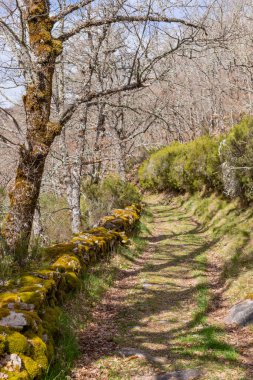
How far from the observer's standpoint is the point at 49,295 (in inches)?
214

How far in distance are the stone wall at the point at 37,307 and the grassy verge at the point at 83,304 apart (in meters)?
0.17

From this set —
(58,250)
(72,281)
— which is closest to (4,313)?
(72,281)

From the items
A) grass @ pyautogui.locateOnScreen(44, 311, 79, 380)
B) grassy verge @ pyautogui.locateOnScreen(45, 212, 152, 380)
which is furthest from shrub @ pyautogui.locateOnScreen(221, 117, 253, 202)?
grass @ pyautogui.locateOnScreen(44, 311, 79, 380)

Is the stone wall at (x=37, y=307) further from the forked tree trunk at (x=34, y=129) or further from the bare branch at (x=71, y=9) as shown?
the bare branch at (x=71, y=9)

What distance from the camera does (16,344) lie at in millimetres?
3729

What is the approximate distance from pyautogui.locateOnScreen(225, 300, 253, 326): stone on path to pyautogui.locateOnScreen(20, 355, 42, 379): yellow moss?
140 inches

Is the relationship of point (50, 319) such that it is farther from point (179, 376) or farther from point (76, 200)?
point (76, 200)

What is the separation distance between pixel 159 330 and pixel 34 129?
3814mm

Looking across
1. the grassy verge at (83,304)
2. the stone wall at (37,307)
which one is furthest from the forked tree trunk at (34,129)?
the grassy verge at (83,304)

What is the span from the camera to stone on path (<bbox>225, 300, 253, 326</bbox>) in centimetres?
607

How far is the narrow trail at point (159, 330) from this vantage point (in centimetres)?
461

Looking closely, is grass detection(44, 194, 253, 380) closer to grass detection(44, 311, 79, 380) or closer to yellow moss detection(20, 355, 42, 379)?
grass detection(44, 311, 79, 380)

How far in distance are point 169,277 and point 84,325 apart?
3.50 metres

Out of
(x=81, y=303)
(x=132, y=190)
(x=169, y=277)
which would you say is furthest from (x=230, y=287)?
(x=132, y=190)
